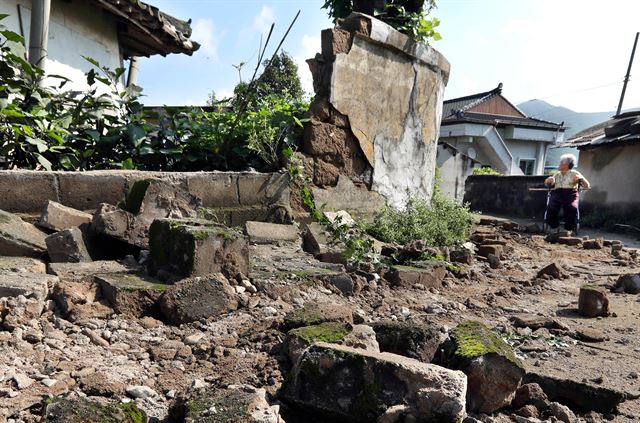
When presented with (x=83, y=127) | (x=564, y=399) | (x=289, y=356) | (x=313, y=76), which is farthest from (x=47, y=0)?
(x=564, y=399)

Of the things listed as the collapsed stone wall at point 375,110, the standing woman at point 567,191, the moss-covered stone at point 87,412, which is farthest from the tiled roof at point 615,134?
the moss-covered stone at point 87,412

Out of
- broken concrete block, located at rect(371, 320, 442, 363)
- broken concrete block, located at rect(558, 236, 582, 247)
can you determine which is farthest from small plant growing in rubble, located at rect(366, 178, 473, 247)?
broken concrete block, located at rect(371, 320, 442, 363)

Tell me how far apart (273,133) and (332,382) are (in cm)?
328

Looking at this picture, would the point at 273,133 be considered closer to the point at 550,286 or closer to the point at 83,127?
the point at 83,127

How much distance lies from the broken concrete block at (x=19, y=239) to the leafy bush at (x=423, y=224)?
9.76 ft

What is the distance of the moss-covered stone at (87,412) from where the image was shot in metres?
1.48

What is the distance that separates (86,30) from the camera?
22.1ft

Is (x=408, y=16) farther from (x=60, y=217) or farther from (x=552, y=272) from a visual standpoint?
(x=60, y=217)

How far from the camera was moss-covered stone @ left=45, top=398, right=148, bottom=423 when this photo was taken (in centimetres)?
148

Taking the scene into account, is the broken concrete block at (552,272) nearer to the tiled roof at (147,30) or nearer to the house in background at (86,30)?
the house in background at (86,30)

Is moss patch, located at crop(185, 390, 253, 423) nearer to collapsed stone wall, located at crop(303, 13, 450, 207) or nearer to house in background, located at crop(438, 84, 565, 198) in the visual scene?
collapsed stone wall, located at crop(303, 13, 450, 207)

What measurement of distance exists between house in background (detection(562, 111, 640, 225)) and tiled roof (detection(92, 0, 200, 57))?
30.9 feet

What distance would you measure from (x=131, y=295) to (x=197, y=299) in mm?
305

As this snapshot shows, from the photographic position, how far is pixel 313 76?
17.0 ft
